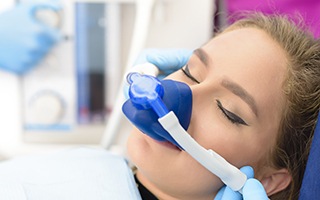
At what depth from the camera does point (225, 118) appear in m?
0.87

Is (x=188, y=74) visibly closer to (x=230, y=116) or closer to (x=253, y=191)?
(x=230, y=116)

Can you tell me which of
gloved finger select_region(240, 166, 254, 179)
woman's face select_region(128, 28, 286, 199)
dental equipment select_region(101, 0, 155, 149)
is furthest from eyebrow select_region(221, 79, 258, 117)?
dental equipment select_region(101, 0, 155, 149)

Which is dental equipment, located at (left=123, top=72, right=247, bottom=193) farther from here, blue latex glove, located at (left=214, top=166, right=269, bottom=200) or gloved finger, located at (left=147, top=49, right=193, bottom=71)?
gloved finger, located at (left=147, top=49, right=193, bottom=71)

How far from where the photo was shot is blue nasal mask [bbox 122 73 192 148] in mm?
744

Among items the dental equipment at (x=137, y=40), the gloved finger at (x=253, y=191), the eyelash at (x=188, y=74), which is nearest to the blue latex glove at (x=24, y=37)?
the dental equipment at (x=137, y=40)

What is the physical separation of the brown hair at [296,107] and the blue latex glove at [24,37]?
0.64 meters

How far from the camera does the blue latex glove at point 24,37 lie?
1287 millimetres

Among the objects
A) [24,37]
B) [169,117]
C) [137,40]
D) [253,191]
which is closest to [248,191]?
[253,191]

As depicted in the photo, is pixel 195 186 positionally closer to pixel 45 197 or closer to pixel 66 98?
pixel 45 197

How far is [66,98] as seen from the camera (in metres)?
1.35

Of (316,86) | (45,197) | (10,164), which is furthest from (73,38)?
(316,86)

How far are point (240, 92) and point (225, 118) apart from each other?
58mm

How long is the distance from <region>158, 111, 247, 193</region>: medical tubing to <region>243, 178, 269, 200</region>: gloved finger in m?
0.02

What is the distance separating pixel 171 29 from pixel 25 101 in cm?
49
